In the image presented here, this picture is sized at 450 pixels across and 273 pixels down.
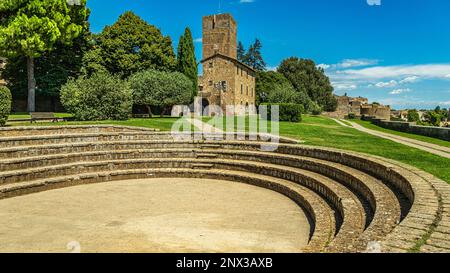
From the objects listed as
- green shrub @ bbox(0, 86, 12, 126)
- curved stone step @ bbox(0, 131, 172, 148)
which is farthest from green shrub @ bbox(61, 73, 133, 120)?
curved stone step @ bbox(0, 131, 172, 148)

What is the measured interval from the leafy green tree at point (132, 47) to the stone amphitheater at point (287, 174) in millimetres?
22059

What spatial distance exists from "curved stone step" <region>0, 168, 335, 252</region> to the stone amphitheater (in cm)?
2

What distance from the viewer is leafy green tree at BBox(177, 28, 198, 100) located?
40906 millimetres

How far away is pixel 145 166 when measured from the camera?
12305 millimetres

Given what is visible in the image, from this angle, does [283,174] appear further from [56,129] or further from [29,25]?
[29,25]

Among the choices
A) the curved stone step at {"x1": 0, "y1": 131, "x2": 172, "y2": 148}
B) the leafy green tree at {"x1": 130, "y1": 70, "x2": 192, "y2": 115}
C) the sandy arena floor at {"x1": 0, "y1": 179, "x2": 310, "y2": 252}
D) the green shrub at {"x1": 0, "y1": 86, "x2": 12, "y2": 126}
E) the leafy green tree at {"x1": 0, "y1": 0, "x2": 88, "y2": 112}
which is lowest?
the sandy arena floor at {"x1": 0, "y1": 179, "x2": 310, "y2": 252}

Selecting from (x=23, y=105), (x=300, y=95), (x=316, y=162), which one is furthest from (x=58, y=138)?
(x=300, y=95)

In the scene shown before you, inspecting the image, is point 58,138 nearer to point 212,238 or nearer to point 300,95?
point 212,238

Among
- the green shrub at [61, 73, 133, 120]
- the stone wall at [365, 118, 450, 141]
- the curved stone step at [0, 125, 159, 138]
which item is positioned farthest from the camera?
the green shrub at [61, 73, 133, 120]

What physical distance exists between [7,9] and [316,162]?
27126mm

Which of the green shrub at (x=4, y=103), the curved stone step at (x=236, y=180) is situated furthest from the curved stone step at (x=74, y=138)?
the green shrub at (x=4, y=103)

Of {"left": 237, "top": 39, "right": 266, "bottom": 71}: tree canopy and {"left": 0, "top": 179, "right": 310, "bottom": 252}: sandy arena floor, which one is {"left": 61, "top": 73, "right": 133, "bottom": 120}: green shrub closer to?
{"left": 0, "top": 179, "right": 310, "bottom": 252}: sandy arena floor

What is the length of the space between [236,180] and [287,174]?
1.85 m

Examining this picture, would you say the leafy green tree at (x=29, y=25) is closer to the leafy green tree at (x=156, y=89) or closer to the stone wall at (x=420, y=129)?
the leafy green tree at (x=156, y=89)
